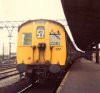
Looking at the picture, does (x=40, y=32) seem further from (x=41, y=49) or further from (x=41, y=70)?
(x=41, y=70)

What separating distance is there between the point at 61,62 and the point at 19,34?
8.20 ft

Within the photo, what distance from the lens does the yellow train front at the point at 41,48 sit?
15078 millimetres

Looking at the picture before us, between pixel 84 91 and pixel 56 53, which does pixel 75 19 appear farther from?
pixel 84 91

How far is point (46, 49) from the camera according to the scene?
15.2 metres

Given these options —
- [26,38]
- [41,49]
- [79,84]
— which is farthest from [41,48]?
[79,84]

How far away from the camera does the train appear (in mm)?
15078

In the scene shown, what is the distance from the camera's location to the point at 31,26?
15.5 metres

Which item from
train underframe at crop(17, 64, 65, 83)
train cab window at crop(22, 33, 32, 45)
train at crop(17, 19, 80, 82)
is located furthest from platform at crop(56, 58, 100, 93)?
train cab window at crop(22, 33, 32, 45)

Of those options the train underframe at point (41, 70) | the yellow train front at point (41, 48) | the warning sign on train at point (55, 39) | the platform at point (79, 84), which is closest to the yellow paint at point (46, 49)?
the yellow train front at point (41, 48)

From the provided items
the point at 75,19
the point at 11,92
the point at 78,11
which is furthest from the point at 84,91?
the point at 75,19

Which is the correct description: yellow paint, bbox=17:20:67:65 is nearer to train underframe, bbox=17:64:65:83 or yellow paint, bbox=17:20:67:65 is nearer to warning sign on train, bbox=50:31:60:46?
warning sign on train, bbox=50:31:60:46

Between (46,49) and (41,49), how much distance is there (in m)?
0.24

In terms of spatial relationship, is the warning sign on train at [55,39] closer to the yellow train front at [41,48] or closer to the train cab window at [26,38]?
the yellow train front at [41,48]

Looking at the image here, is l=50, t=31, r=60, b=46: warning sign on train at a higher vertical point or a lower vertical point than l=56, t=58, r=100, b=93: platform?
higher
